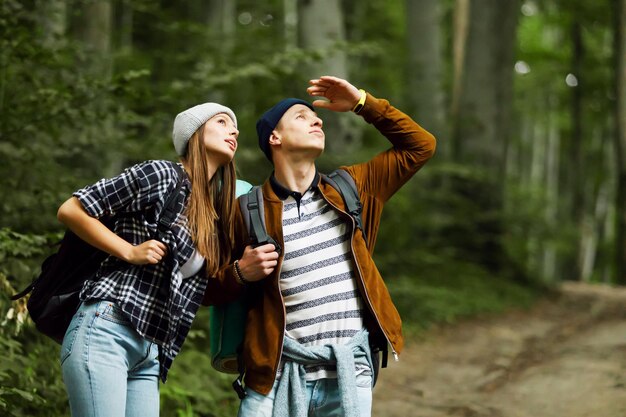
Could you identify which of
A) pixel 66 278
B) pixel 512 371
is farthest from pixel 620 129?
pixel 66 278

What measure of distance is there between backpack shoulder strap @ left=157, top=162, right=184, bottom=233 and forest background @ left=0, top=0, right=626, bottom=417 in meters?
1.13

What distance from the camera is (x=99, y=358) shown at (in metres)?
3.23

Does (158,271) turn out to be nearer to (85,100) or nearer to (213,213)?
(213,213)

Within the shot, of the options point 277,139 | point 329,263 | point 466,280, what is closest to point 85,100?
point 277,139

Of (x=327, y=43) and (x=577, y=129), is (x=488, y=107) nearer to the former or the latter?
(x=327, y=43)

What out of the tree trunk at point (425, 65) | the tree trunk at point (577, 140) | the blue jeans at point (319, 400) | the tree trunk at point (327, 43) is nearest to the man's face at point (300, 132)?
the blue jeans at point (319, 400)

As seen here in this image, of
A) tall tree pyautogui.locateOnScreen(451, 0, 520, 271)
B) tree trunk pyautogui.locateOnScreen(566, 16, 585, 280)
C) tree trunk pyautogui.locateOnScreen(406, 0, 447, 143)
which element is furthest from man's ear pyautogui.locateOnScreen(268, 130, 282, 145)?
tree trunk pyautogui.locateOnScreen(566, 16, 585, 280)

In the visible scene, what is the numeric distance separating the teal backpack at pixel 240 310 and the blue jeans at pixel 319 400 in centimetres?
8

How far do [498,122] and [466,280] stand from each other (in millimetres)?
3723

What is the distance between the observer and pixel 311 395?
142 inches

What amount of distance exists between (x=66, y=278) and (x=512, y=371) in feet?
19.1

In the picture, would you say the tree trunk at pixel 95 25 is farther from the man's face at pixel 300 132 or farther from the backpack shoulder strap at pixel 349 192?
the backpack shoulder strap at pixel 349 192

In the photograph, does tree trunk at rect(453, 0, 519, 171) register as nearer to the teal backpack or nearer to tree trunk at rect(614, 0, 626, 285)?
tree trunk at rect(614, 0, 626, 285)

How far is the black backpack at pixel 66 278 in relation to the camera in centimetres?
341
